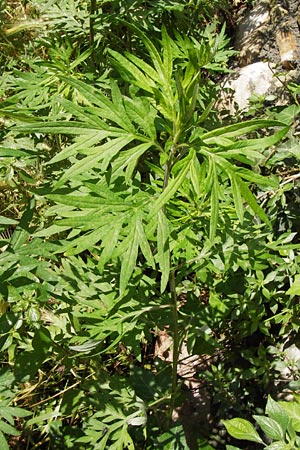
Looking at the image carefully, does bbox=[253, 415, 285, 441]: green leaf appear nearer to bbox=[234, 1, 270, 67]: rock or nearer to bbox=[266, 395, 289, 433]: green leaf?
bbox=[266, 395, 289, 433]: green leaf

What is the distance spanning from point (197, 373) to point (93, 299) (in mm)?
1002

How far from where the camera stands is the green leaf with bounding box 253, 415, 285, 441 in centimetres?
157

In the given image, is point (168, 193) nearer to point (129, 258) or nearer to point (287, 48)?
point (129, 258)

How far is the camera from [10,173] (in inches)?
103

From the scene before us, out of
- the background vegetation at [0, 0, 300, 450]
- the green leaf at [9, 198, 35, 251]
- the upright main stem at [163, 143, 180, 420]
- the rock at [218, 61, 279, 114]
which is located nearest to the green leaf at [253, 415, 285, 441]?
the background vegetation at [0, 0, 300, 450]

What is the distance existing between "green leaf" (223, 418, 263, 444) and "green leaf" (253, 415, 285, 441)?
2.8 inches

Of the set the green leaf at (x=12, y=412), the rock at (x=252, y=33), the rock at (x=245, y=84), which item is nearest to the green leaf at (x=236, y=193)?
the green leaf at (x=12, y=412)

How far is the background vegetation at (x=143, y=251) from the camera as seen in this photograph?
151 centimetres

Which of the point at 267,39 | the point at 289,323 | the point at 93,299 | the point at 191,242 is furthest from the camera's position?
the point at 267,39

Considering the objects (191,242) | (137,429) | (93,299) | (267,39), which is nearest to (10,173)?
(93,299)

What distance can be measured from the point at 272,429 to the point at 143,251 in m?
0.66

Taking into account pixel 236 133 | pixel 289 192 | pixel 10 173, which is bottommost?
pixel 289 192

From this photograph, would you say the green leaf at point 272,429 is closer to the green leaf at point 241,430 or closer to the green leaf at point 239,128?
the green leaf at point 241,430

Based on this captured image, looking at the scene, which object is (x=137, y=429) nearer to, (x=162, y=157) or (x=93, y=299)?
(x=93, y=299)
